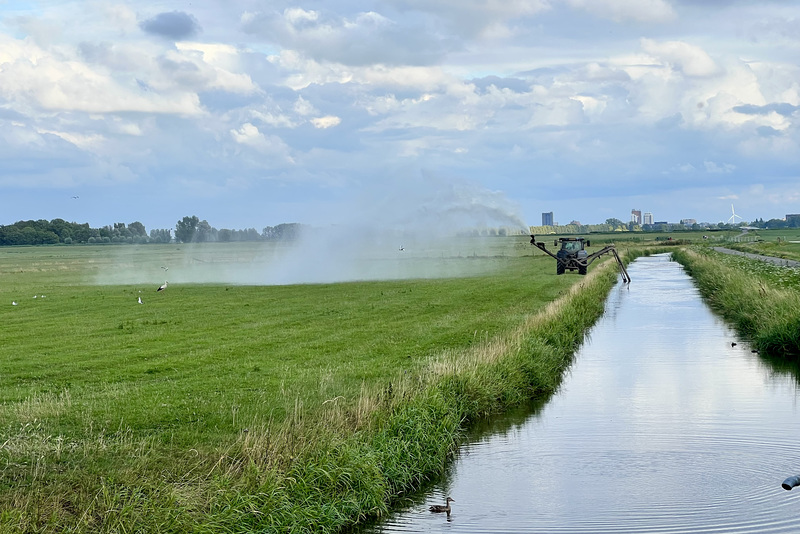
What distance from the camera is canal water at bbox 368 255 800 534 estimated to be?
48.6ft

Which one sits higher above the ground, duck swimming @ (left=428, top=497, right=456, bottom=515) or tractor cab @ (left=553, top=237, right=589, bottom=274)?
tractor cab @ (left=553, top=237, right=589, bottom=274)

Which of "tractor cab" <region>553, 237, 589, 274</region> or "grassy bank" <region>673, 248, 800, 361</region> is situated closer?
"grassy bank" <region>673, 248, 800, 361</region>

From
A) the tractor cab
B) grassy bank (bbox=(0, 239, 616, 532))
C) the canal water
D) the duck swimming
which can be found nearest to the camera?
grassy bank (bbox=(0, 239, 616, 532))

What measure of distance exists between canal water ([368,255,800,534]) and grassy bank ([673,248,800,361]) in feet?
7.07

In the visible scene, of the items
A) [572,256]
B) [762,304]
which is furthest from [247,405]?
[572,256]

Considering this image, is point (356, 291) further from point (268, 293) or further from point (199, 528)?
point (199, 528)

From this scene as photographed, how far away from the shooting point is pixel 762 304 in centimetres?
3975

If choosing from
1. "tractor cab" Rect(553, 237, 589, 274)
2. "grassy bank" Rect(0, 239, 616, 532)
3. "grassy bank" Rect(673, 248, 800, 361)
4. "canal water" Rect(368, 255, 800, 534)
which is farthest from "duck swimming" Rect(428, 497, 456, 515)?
"tractor cab" Rect(553, 237, 589, 274)

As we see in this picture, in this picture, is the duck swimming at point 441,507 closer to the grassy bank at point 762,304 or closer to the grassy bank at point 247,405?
the grassy bank at point 247,405

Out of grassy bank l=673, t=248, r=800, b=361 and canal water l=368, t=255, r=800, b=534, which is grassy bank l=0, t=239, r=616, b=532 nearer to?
canal water l=368, t=255, r=800, b=534

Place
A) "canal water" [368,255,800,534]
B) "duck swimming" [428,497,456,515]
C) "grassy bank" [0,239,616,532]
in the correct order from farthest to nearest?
1. "duck swimming" [428,497,456,515]
2. "canal water" [368,255,800,534]
3. "grassy bank" [0,239,616,532]

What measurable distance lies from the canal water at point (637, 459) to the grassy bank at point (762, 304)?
215 cm

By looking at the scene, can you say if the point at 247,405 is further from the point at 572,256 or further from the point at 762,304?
the point at 572,256

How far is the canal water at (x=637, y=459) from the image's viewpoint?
14820mm
